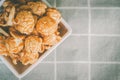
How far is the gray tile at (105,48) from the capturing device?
1.45 m

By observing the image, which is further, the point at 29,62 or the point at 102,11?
the point at 102,11

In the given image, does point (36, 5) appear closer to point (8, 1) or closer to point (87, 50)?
point (8, 1)

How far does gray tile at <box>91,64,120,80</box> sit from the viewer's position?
1.44 m

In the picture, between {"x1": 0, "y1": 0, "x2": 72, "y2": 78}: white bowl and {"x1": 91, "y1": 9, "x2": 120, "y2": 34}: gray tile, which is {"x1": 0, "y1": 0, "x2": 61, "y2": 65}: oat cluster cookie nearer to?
{"x1": 0, "y1": 0, "x2": 72, "y2": 78}: white bowl

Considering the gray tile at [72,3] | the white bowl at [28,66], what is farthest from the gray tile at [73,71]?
the gray tile at [72,3]

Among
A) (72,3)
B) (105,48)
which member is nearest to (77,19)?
(72,3)

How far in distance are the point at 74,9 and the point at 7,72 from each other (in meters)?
0.48

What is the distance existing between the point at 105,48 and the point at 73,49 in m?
0.17

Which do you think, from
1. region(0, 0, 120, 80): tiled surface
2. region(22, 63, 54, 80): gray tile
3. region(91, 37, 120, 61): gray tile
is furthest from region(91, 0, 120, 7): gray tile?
region(22, 63, 54, 80): gray tile

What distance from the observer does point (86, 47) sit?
1450 millimetres

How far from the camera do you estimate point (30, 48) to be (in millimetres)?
1219

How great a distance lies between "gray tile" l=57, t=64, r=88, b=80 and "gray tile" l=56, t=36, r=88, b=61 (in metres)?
0.04

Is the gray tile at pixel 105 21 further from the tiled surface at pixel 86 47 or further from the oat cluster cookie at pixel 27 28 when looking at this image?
the oat cluster cookie at pixel 27 28

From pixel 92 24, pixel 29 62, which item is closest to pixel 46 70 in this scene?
pixel 29 62
